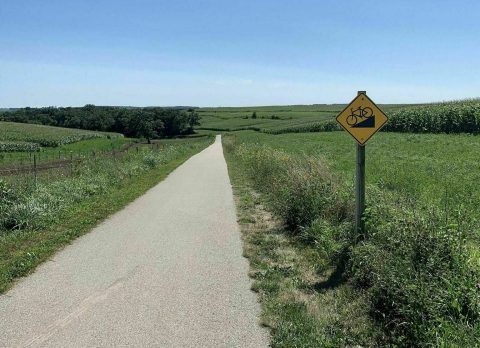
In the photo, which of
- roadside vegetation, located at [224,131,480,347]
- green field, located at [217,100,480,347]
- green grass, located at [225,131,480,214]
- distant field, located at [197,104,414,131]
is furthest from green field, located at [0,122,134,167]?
roadside vegetation, located at [224,131,480,347]

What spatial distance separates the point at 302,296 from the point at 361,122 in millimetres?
2556

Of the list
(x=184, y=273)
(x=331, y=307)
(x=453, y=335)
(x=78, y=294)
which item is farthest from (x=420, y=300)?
(x=78, y=294)

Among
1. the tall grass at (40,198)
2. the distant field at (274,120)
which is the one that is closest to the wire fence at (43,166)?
the tall grass at (40,198)

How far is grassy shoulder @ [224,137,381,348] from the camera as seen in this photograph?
4219 millimetres

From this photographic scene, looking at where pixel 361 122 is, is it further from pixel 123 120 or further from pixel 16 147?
pixel 123 120

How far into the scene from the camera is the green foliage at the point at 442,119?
33688mm

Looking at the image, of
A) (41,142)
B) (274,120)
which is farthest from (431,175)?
(274,120)

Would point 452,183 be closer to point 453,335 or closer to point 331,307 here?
point 331,307

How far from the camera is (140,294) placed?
5.38m

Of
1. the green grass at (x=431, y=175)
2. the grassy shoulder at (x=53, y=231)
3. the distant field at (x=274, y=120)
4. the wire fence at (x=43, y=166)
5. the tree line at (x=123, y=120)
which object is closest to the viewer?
the grassy shoulder at (x=53, y=231)

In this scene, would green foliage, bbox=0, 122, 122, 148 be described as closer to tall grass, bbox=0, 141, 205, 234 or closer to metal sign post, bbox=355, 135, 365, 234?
tall grass, bbox=0, 141, 205, 234

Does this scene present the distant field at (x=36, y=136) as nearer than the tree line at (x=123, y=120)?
Yes

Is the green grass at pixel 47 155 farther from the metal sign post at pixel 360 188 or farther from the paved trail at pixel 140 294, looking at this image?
the metal sign post at pixel 360 188

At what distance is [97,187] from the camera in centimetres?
1412
